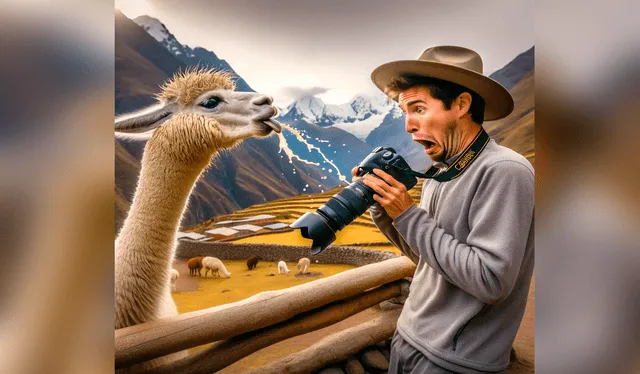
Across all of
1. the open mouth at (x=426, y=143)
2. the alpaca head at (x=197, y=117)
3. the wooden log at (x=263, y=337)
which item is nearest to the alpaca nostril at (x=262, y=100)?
the alpaca head at (x=197, y=117)

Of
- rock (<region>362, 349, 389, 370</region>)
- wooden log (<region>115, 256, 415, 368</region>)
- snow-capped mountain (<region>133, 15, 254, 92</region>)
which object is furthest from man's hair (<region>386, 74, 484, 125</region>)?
rock (<region>362, 349, 389, 370</region>)

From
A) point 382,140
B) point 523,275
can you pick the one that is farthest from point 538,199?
point 382,140

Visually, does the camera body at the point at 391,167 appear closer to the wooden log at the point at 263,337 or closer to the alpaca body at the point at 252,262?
the alpaca body at the point at 252,262

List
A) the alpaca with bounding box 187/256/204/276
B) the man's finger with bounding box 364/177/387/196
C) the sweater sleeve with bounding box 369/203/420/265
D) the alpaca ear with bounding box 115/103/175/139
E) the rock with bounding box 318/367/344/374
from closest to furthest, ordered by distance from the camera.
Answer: the man's finger with bounding box 364/177/387/196 < the sweater sleeve with bounding box 369/203/420/265 < the alpaca ear with bounding box 115/103/175/139 < the alpaca with bounding box 187/256/204/276 < the rock with bounding box 318/367/344/374

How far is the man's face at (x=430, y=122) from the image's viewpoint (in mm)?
1471

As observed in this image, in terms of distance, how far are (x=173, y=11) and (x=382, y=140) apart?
1.03m

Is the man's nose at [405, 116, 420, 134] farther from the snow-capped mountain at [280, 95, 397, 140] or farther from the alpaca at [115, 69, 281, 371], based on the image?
the alpaca at [115, 69, 281, 371]

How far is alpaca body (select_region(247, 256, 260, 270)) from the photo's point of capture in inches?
69.1

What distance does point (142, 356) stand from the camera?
4.80 feet

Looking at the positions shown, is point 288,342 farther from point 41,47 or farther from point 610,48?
point 610,48

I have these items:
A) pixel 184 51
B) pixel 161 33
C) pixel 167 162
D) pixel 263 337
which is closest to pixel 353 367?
pixel 263 337

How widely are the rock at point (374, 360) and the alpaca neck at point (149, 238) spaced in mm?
1005

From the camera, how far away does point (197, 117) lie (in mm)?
1617

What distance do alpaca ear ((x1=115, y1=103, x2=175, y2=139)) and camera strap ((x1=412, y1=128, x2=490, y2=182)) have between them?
1031 millimetres
